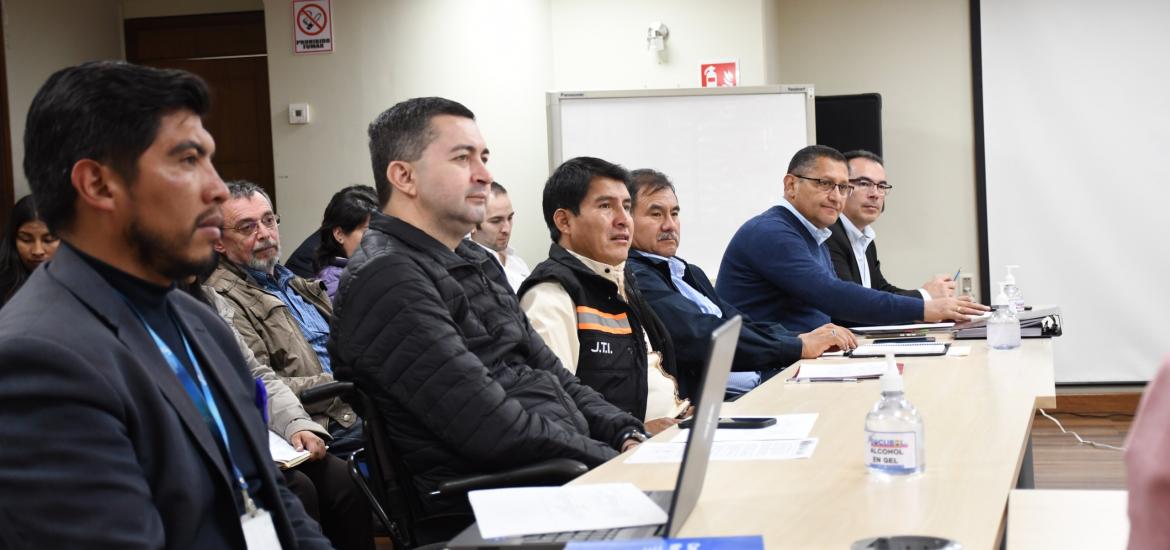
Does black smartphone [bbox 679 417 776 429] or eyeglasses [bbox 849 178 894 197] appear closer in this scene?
black smartphone [bbox 679 417 776 429]

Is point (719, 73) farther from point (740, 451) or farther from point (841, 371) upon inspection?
point (740, 451)

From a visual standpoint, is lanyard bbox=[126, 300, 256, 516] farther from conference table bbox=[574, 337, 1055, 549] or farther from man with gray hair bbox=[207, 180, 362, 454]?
man with gray hair bbox=[207, 180, 362, 454]

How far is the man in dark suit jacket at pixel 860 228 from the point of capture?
15.7ft

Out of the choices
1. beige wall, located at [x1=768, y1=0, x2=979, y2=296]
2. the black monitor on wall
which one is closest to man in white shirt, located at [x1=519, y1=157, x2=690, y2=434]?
the black monitor on wall

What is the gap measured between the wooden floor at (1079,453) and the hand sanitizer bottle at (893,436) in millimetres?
2650

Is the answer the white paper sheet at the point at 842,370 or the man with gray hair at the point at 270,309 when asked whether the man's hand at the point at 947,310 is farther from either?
the man with gray hair at the point at 270,309

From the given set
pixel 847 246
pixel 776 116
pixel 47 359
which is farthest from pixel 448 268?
pixel 776 116

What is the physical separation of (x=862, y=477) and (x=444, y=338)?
85 centimetres

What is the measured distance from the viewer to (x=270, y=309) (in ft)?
10.9

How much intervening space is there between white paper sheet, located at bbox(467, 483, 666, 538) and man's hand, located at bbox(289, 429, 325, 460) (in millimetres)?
1515

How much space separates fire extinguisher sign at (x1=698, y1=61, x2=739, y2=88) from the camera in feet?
19.8

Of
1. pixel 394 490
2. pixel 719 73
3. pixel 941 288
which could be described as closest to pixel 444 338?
pixel 394 490

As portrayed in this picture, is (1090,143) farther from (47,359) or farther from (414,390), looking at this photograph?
(47,359)

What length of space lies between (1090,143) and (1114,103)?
0.84 ft
